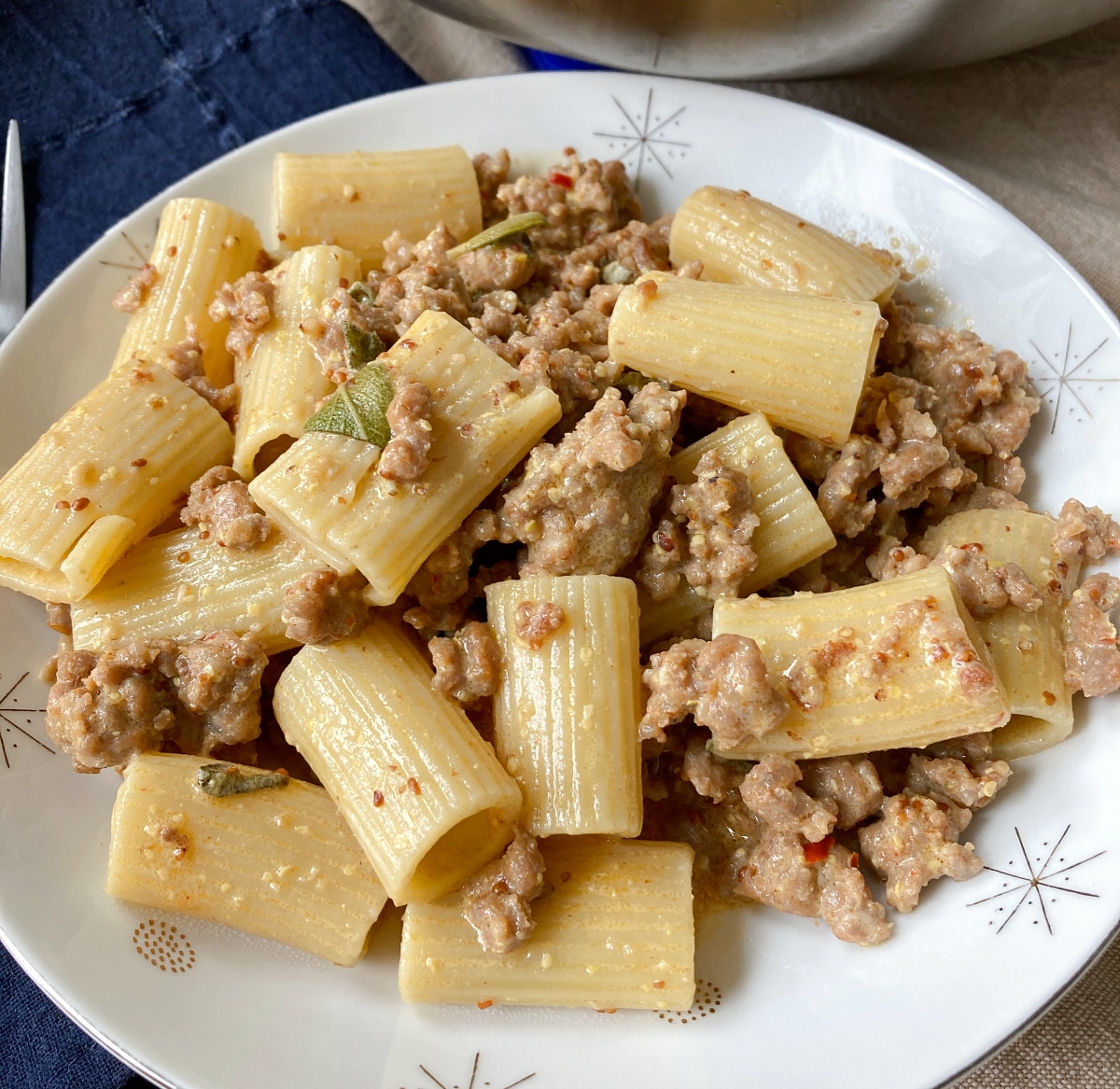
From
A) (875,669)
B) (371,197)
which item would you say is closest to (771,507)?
(875,669)

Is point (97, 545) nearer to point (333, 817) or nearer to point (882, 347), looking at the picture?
point (333, 817)

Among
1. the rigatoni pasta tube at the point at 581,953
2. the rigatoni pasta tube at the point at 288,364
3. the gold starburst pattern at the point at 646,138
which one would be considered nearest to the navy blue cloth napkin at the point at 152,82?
the gold starburst pattern at the point at 646,138

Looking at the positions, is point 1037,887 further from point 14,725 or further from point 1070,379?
point 14,725

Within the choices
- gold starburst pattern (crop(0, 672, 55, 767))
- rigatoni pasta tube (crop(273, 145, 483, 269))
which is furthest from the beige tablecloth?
gold starburst pattern (crop(0, 672, 55, 767))

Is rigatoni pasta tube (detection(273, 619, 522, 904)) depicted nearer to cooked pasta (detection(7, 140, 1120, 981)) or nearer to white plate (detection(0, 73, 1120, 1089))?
cooked pasta (detection(7, 140, 1120, 981))

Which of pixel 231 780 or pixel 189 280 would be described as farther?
pixel 189 280
